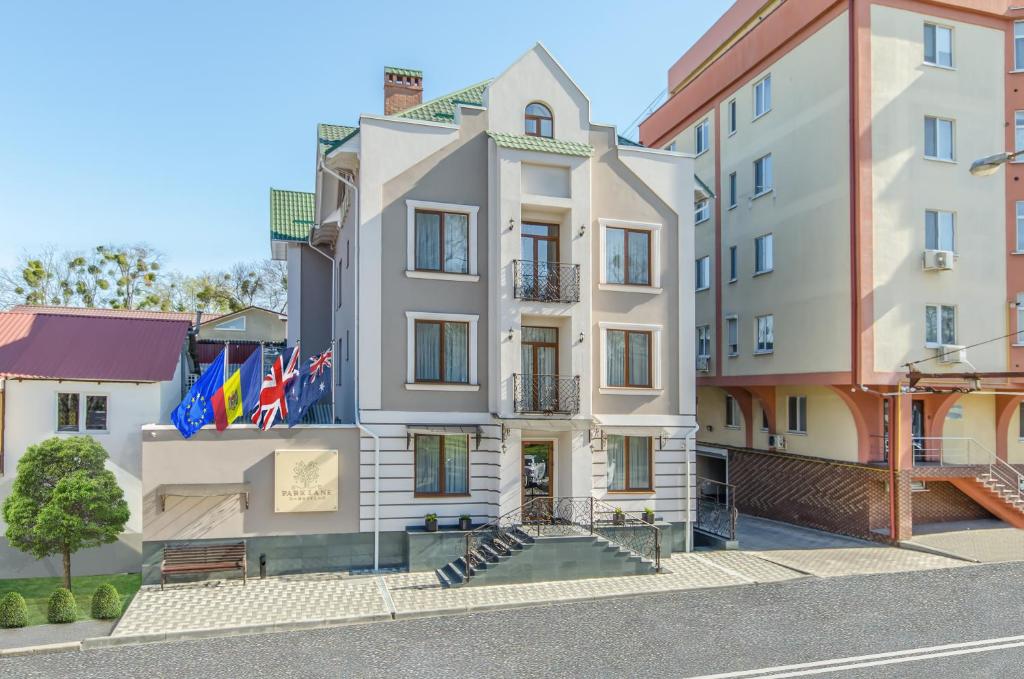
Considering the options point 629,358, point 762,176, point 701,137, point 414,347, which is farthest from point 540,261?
point 701,137

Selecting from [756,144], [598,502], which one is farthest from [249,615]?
[756,144]

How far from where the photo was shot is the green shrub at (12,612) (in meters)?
13.1

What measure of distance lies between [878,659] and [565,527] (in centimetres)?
755

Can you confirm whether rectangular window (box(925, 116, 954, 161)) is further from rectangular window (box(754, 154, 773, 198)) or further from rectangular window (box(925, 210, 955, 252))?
rectangular window (box(754, 154, 773, 198))

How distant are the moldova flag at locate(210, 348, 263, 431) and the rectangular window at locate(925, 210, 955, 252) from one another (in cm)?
1890

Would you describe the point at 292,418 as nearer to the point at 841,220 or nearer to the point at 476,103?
the point at 476,103

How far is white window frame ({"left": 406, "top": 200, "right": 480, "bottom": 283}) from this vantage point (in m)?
18.1

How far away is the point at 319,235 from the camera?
78.7ft

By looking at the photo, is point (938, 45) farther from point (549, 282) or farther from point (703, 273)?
point (549, 282)

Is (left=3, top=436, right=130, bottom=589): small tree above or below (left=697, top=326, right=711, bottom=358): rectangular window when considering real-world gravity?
below

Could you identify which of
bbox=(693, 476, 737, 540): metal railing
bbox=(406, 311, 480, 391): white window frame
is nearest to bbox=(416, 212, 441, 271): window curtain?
bbox=(406, 311, 480, 391): white window frame

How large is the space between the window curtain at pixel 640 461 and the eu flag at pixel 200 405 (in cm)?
1054

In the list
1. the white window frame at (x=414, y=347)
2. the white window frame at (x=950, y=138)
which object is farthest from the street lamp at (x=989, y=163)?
the white window frame at (x=414, y=347)

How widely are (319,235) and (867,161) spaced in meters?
17.0
